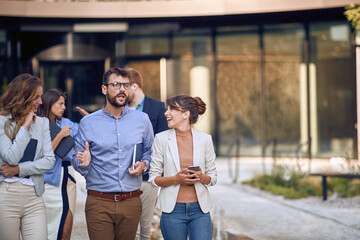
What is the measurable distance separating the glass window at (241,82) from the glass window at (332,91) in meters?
1.70

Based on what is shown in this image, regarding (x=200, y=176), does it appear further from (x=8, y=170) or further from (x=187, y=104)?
(x=8, y=170)

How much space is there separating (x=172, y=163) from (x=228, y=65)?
13.1m

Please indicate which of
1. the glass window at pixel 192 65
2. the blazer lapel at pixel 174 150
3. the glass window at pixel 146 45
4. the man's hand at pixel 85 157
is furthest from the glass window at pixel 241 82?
the man's hand at pixel 85 157

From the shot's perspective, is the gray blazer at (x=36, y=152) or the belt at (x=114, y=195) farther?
the belt at (x=114, y=195)

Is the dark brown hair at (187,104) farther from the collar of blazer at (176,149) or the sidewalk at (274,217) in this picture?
the sidewalk at (274,217)

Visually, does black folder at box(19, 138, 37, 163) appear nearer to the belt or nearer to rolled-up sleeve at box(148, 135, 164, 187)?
the belt

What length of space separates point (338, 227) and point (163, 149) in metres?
4.19

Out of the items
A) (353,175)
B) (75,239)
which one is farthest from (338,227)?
(75,239)

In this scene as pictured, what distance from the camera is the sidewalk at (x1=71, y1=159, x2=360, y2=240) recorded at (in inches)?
298

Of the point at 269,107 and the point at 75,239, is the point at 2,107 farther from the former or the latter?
the point at 269,107

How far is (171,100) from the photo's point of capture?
4.84 meters

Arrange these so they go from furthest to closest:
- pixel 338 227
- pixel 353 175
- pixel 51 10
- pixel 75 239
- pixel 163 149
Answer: pixel 51 10 → pixel 353 175 → pixel 338 227 → pixel 75 239 → pixel 163 149

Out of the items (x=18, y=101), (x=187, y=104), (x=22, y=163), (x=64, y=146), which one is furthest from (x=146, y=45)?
(x=22, y=163)

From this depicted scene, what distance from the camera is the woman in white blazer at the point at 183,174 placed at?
4625 mm
